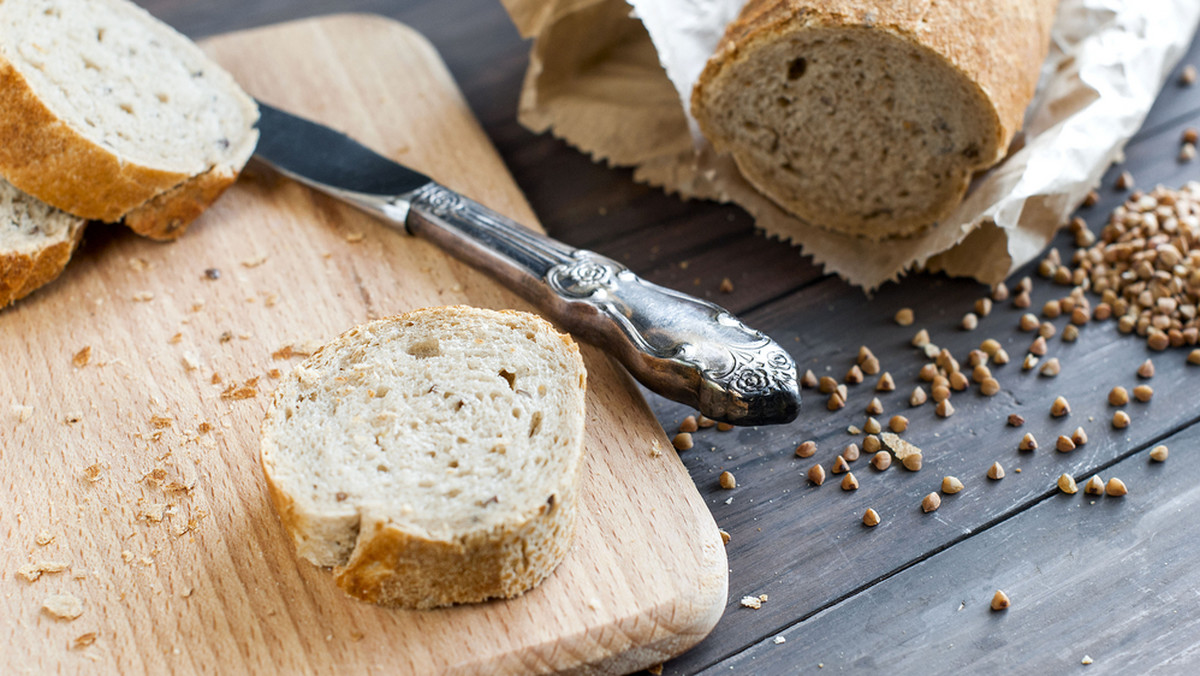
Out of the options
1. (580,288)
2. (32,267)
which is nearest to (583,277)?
(580,288)

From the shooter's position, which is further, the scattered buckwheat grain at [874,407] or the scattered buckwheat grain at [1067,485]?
the scattered buckwheat grain at [874,407]

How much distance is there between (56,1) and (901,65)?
2.41 metres

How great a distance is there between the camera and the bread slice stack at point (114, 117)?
7.94ft

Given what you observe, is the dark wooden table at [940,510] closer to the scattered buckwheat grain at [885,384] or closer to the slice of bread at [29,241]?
the scattered buckwheat grain at [885,384]

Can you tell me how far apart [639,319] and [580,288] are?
194 millimetres

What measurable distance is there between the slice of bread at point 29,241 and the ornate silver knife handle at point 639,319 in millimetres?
982

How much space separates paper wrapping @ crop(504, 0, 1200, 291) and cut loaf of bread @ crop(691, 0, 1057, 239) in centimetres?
11

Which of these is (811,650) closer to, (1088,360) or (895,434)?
(895,434)

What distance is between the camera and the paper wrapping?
107 inches

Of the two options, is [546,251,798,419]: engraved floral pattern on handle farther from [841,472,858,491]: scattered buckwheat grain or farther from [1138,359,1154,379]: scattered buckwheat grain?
[1138,359,1154,379]: scattered buckwheat grain

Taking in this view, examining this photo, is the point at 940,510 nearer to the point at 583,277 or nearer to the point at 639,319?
the point at 639,319

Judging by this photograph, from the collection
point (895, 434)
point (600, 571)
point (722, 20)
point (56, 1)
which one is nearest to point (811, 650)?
point (600, 571)

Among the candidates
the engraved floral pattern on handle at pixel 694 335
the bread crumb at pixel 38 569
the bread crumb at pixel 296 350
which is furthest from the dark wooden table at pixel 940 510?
the bread crumb at pixel 38 569

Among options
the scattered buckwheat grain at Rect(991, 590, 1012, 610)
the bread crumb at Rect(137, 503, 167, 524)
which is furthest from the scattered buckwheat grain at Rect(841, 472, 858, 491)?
the bread crumb at Rect(137, 503, 167, 524)
